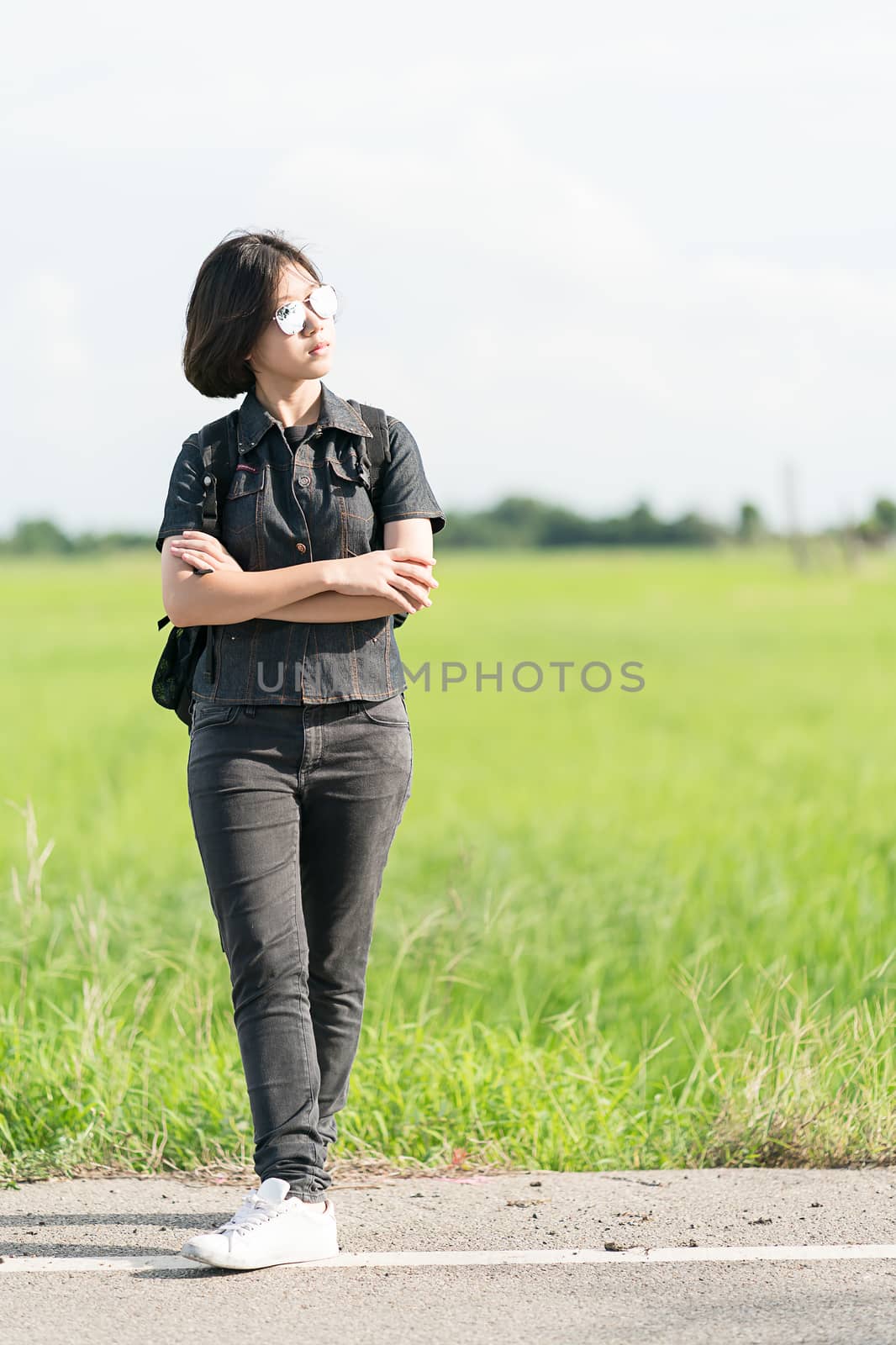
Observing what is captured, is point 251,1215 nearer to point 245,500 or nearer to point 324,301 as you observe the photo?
point 245,500

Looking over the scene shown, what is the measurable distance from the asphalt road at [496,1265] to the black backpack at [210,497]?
4.09 ft

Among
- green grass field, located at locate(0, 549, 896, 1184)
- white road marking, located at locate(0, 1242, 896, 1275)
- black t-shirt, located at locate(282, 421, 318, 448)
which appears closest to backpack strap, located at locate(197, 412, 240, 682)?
black t-shirt, located at locate(282, 421, 318, 448)

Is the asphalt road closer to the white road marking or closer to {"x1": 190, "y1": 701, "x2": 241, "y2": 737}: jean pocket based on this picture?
the white road marking

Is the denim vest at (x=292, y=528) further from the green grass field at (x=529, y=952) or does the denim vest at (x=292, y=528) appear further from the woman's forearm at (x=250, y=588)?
the green grass field at (x=529, y=952)

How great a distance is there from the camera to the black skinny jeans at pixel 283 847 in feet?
10.8

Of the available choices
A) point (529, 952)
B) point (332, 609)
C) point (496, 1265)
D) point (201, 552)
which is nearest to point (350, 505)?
point (332, 609)

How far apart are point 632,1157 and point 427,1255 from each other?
35.9 inches

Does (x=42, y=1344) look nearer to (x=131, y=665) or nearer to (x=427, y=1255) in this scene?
(x=427, y=1255)

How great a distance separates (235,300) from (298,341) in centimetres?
18

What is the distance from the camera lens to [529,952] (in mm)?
6168

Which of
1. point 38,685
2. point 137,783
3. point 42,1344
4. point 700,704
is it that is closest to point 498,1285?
point 42,1344

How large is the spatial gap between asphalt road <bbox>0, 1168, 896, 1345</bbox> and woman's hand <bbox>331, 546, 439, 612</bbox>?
4.83ft

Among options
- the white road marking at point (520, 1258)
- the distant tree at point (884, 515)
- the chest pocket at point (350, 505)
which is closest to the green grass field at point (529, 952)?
the white road marking at point (520, 1258)

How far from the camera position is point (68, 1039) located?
450cm
